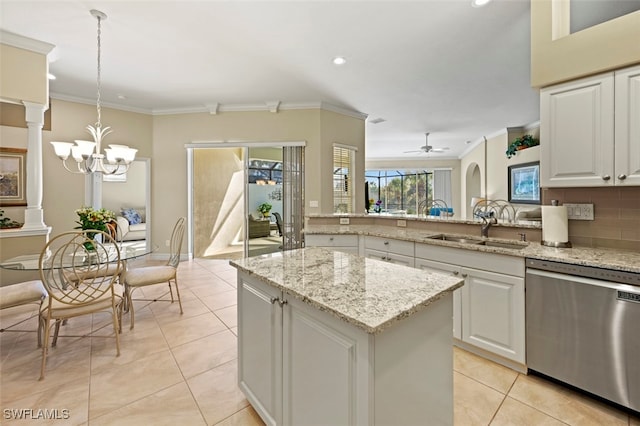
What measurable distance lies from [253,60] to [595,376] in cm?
420

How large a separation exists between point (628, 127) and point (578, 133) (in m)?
0.24

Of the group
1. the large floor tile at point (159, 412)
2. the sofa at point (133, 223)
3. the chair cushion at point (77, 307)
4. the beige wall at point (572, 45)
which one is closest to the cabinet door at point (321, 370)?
the large floor tile at point (159, 412)

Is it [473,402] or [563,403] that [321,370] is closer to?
[473,402]

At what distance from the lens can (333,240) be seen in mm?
3256

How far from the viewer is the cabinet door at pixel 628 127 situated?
176 cm

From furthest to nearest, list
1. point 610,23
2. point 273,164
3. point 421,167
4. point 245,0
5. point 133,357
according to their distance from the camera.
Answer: point 421,167
point 273,164
point 245,0
point 133,357
point 610,23

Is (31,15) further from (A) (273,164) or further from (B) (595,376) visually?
(B) (595,376)

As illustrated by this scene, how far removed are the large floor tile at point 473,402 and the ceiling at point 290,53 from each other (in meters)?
3.00

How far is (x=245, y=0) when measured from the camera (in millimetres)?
2422

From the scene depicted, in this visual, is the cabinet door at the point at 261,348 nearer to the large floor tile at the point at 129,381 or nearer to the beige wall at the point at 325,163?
the large floor tile at the point at 129,381

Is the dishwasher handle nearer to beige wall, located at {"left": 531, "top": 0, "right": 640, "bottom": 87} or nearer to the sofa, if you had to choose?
beige wall, located at {"left": 531, "top": 0, "right": 640, "bottom": 87}

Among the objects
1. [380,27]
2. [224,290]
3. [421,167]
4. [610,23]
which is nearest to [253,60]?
[380,27]

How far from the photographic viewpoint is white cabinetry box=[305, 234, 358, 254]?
3.21 meters

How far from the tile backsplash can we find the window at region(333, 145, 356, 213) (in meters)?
3.51
